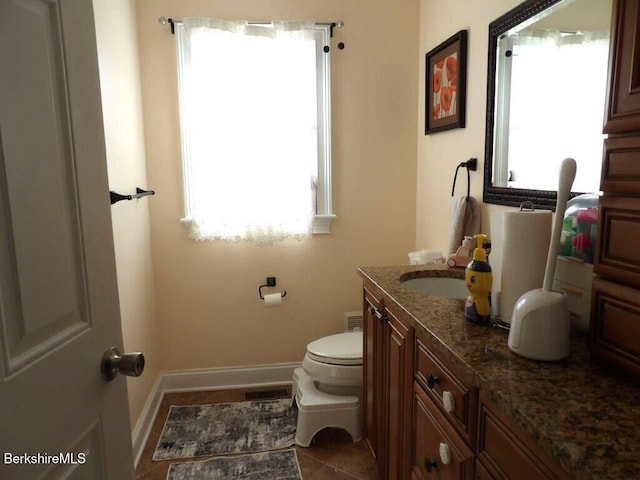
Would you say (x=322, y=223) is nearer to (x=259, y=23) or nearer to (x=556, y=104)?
(x=259, y=23)

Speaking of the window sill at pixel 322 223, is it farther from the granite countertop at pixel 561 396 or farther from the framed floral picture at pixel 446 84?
the granite countertop at pixel 561 396

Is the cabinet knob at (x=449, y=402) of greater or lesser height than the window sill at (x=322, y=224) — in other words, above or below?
below

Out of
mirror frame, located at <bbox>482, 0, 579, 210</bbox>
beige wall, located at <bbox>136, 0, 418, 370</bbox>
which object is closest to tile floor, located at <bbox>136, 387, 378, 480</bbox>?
beige wall, located at <bbox>136, 0, 418, 370</bbox>

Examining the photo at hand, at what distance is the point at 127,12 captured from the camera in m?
2.18

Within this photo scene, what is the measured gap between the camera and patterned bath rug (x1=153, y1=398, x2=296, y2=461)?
6.88 ft

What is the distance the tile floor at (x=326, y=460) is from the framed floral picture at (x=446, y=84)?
166 cm

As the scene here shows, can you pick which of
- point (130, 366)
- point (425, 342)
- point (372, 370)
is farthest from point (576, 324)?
point (130, 366)

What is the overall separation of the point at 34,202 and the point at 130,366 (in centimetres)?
39

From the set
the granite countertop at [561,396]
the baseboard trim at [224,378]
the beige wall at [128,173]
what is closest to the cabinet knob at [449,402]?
the granite countertop at [561,396]

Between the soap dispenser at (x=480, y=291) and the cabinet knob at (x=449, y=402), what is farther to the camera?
the soap dispenser at (x=480, y=291)

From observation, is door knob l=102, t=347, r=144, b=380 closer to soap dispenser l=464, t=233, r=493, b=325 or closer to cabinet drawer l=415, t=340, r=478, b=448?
cabinet drawer l=415, t=340, r=478, b=448

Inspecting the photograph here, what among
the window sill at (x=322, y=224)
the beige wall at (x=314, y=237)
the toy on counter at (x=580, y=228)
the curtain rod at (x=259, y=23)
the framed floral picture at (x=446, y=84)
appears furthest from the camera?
the window sill at (x=322, y=224)

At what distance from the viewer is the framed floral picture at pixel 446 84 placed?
2.01 meters

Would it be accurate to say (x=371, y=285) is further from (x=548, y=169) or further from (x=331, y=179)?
(x=331, y=179)
